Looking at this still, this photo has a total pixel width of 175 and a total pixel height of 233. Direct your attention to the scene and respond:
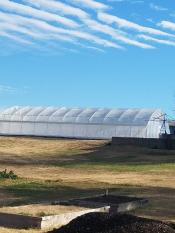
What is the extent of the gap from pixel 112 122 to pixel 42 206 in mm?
52587

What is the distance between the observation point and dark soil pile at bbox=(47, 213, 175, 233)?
35.8 feet

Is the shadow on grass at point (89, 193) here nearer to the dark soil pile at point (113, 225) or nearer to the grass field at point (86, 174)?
the grass field at point (86, 174)

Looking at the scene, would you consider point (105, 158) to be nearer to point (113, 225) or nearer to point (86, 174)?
point (86, 174)

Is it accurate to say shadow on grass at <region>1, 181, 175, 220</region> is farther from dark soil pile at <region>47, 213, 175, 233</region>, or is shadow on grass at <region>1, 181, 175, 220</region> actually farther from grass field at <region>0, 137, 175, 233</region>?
dark soil pile at <region>47, 213, 175, 233</region>

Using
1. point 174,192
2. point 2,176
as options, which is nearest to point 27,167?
point 2,176

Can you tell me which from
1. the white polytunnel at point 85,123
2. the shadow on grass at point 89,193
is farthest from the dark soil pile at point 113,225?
the white polytunnel at point 85,123

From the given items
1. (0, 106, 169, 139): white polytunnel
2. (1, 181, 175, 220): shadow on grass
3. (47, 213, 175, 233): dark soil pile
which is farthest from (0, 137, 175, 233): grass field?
(0, 106, 169, 139): white polytunnel

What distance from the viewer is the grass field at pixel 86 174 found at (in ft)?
62.6

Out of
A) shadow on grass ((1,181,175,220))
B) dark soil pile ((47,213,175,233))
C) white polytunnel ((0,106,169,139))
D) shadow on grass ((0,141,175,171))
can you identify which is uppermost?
white polytunnel ((0,106,169,139))

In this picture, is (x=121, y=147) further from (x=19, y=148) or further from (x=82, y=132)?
(x=82, y=132)

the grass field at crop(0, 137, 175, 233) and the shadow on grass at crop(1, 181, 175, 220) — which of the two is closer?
the shadow on grass at crop(1, 181, 175, 220)

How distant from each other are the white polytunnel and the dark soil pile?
51.6 metres

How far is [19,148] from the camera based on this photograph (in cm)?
4972

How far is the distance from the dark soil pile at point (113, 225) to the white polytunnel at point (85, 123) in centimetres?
5159
